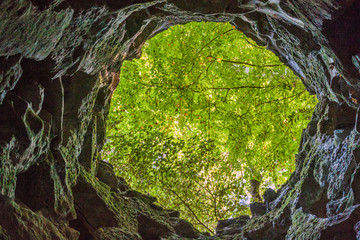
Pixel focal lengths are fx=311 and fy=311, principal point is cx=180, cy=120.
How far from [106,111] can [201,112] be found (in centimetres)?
505

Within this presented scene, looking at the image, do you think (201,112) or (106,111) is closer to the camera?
(106,111)

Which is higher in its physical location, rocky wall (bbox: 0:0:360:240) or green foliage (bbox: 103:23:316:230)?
green foliage (bbox: 103:23:316:230)

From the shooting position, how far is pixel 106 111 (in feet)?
26.2

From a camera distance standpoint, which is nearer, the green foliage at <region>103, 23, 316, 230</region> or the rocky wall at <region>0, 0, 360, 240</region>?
the rocky wall at <region>0, 0, 360, 240</region>

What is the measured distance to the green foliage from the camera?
38.0 feet

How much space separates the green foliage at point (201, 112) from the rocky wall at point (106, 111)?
3.19 m

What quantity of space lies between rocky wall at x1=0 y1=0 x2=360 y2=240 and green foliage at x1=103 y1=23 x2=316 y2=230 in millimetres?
3189

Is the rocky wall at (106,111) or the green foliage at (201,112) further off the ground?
the green foliage at (201,112)

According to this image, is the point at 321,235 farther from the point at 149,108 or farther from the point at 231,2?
the point at 149,108

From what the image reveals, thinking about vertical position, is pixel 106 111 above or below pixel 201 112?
below

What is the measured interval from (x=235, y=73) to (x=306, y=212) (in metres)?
7.31

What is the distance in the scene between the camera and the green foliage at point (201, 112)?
11.6 meters

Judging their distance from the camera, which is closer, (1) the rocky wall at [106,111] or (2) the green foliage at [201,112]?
(1) the rocky wall at [106,111]

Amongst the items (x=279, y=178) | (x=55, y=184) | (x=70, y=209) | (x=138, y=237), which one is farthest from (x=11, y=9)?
(x=279, y=178)
